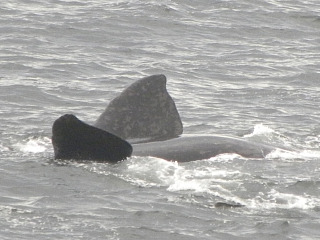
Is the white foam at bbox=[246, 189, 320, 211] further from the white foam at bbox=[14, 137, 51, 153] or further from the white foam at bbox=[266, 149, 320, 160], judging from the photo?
the white foam at bbox=[14, 137, 51, 153]

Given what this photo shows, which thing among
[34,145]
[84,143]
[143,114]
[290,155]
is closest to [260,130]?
[290,155]

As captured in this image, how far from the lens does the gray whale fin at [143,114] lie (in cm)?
1577

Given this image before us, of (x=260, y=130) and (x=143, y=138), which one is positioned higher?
(x=143, y=138)

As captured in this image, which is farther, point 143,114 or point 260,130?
point 260,130

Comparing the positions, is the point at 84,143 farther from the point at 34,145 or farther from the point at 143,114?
the point at 34,145

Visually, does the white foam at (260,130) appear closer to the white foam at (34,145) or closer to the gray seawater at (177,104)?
the gray seawater at (177,104)

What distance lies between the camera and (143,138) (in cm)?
1593

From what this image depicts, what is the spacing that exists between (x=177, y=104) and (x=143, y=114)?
15.2 feet

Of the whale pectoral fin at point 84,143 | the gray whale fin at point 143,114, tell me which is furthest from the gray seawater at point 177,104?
the gray whale fin at point 143,114

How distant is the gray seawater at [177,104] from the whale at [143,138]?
0.17 meters

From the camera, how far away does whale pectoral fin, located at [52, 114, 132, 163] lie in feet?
47.8

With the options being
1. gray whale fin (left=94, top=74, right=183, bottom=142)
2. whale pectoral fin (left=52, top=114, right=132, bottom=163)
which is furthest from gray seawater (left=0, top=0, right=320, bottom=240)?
gray whale fin (left=94, top=74, right=183, bottom=142)

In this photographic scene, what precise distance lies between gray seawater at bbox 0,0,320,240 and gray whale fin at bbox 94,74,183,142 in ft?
2.92

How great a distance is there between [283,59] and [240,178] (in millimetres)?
10852
